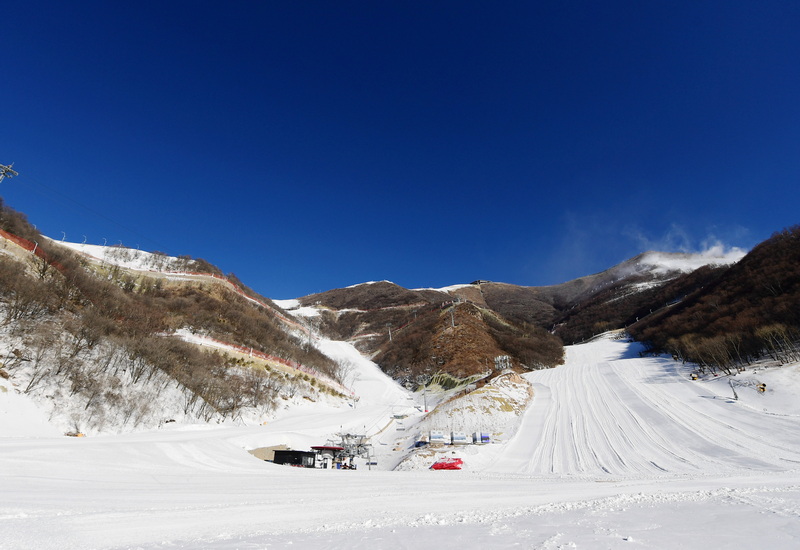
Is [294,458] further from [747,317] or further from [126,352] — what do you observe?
[747,317]

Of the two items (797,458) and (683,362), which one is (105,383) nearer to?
(797,458)

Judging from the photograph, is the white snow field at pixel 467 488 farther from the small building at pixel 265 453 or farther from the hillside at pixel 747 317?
the hillside at pixel 747 317

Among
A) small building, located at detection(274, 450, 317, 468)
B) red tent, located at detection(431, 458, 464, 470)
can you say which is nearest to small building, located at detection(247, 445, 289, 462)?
small building, located at detection(274, 450, 317, 468)

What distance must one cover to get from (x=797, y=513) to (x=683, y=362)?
4137cm

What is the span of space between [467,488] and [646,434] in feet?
55.9

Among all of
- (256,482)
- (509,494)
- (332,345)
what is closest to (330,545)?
(509,494)

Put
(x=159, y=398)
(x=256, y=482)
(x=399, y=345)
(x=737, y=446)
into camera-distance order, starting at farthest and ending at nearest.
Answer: (x=399, y=345), (x=159, y=398), (x=737, y=446), (x=256, y=482)

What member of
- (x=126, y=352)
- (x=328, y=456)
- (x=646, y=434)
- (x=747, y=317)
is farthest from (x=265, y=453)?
(x=747, y=317)

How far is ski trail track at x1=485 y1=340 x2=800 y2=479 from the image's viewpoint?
1606 centimetres

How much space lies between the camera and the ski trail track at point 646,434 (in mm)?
16062

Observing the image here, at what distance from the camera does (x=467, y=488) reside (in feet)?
37.6

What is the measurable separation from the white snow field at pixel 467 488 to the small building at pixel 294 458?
8.53ft

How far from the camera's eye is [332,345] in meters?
70.2

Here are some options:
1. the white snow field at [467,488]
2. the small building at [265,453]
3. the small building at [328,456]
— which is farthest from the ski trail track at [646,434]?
the small building at [265,453]
